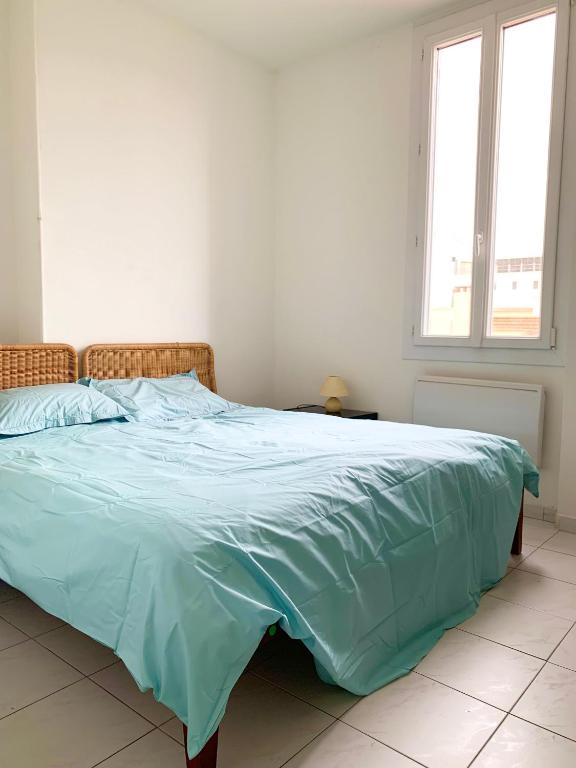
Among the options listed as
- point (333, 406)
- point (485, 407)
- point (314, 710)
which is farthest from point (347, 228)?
point (314, 710)

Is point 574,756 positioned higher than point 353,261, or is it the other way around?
point 353,261

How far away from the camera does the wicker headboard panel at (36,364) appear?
119 inches

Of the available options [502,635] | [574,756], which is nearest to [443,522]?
[502,635]

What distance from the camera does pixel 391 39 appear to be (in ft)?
12.5

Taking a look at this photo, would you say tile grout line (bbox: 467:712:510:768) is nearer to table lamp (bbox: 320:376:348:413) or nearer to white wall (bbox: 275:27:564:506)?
white wall (bbox: 275:27:564:506)

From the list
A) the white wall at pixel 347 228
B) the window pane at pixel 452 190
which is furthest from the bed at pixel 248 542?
the white wall at pixel 347 228

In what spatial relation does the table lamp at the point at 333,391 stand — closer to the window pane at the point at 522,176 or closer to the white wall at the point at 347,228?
the white wall at the point at 347,228

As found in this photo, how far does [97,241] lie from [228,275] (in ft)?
3.54

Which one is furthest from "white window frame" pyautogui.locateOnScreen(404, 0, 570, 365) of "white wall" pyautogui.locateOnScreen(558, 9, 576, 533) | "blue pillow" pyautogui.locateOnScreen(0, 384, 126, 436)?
"blue pillow" pyautogui.locateOnScreen(0, 384, 126, 436)

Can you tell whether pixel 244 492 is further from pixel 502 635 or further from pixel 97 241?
pixel 97 241

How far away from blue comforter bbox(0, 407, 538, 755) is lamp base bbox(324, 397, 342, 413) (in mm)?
1353

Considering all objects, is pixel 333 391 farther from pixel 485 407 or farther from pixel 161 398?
pixel 161 398

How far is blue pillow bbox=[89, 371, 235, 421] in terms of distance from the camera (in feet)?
10.1

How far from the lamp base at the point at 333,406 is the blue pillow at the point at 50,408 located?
1495mm
